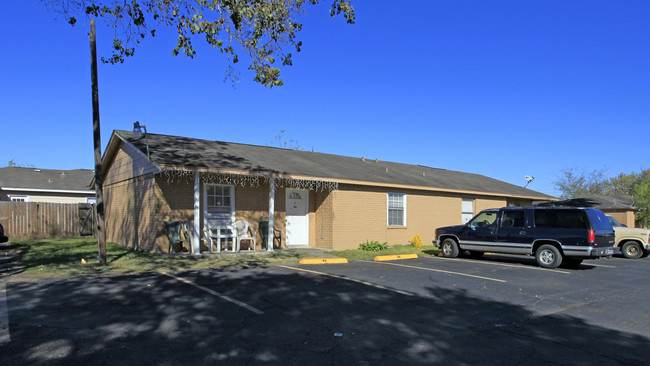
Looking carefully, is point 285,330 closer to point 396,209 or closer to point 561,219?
point 561,219

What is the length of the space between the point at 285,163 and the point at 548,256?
9.47 meters

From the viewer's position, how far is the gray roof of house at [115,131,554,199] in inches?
561

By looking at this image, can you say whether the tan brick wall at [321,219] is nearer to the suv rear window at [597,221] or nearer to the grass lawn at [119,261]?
the grass lawn at [119,261]

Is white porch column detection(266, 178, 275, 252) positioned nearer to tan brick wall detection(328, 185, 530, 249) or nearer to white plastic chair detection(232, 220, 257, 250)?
white plastic chair detection(232, 220, 257, 250)

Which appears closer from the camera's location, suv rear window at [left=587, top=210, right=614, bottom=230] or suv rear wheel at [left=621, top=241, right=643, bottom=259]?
suv rear window at [left=587, top=210, right=614, bottom=230]

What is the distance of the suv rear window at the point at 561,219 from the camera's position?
12.7m

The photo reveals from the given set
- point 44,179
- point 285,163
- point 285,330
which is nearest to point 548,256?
point 285,163

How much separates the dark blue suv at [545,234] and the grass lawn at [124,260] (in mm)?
2763

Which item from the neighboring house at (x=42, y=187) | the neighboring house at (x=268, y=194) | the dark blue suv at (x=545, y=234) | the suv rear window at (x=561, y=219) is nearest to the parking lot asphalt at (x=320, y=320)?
the dark blue suv at (x=545, y=234)

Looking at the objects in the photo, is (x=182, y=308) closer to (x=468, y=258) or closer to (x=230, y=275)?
(x=230, y=275)

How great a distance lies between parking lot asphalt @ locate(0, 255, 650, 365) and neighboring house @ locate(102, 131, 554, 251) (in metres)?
4.58

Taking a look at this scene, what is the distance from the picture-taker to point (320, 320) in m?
6.50

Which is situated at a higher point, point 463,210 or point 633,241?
point 463,210

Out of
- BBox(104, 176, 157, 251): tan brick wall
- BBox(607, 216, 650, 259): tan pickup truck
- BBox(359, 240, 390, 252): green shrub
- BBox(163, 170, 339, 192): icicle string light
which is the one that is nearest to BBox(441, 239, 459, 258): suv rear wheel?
BBox(359, 240, 390, 252): green shrub
